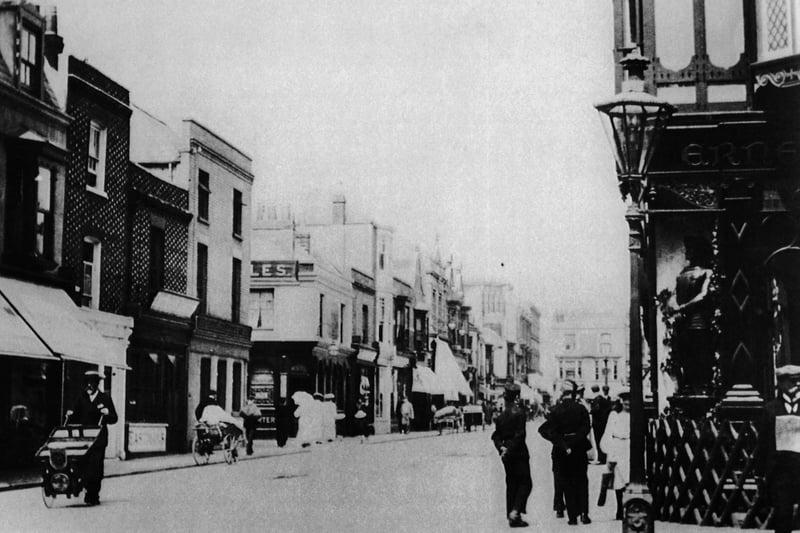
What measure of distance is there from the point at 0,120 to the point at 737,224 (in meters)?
11.2

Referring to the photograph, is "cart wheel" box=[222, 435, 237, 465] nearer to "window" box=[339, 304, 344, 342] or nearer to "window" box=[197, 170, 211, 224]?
"window" box=[197, 170, 211, 224]

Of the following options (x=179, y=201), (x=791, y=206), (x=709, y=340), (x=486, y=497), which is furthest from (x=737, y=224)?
(x=179, y=201)

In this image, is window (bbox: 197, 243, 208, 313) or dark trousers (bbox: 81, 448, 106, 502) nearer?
dark trousers (bbox: 81, 448, 106, 502)

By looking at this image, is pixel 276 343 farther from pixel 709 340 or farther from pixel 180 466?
pixel 709 340

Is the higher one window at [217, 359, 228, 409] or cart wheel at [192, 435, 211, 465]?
window at [217, 359, 228, 409]

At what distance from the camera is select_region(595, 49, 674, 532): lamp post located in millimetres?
9586

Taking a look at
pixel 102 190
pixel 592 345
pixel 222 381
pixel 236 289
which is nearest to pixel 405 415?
pixel 592 345

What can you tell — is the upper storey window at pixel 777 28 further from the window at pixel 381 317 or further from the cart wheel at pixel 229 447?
the window at pixel 381 317

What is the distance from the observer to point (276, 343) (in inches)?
1287

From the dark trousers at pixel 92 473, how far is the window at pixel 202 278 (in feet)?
27.4

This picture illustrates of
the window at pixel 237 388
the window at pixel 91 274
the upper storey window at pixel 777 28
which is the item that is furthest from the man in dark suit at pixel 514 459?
the window at pixel 237 388

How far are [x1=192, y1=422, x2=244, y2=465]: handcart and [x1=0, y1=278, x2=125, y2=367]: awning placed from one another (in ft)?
9.08

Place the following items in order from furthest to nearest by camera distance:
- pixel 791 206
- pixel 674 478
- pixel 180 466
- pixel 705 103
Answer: pixel 180 466, pixel 705 103, pixel 791 206, pixel 674 478

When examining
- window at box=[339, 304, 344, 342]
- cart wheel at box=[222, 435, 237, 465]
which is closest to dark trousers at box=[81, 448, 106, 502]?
cart wheel at box=[222, 435, 237, 465]
